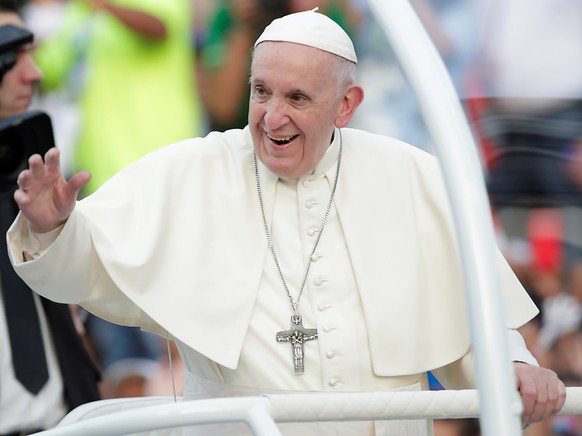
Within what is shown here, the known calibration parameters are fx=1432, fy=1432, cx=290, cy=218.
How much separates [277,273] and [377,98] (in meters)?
2.23

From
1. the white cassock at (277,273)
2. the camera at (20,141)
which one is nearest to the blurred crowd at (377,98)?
the camera at (20,141)

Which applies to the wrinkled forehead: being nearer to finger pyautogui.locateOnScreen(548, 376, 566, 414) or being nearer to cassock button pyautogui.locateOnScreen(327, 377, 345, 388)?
cassock button pyautogui.locateOnScreen(327, 377, 345, 388)

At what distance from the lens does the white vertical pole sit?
2.79 meters

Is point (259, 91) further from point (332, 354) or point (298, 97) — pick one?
point (332, 354)

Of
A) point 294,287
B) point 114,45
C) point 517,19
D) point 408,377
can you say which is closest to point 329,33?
point 294,287

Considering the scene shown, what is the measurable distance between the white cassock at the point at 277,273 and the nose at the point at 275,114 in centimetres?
36

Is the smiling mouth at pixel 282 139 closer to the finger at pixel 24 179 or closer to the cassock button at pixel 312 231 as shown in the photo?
the cassock button at pixel 312 231

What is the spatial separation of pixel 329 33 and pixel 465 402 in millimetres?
1391

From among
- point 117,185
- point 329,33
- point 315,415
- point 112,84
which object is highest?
point 112,84

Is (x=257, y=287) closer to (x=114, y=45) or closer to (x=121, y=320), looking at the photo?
(x=121, y=320)

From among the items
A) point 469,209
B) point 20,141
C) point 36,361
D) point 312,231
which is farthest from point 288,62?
point 36,361

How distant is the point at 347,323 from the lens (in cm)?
420

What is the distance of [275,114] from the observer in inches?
160

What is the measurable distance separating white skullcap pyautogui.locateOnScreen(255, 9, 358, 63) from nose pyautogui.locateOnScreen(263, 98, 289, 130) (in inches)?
8.7
